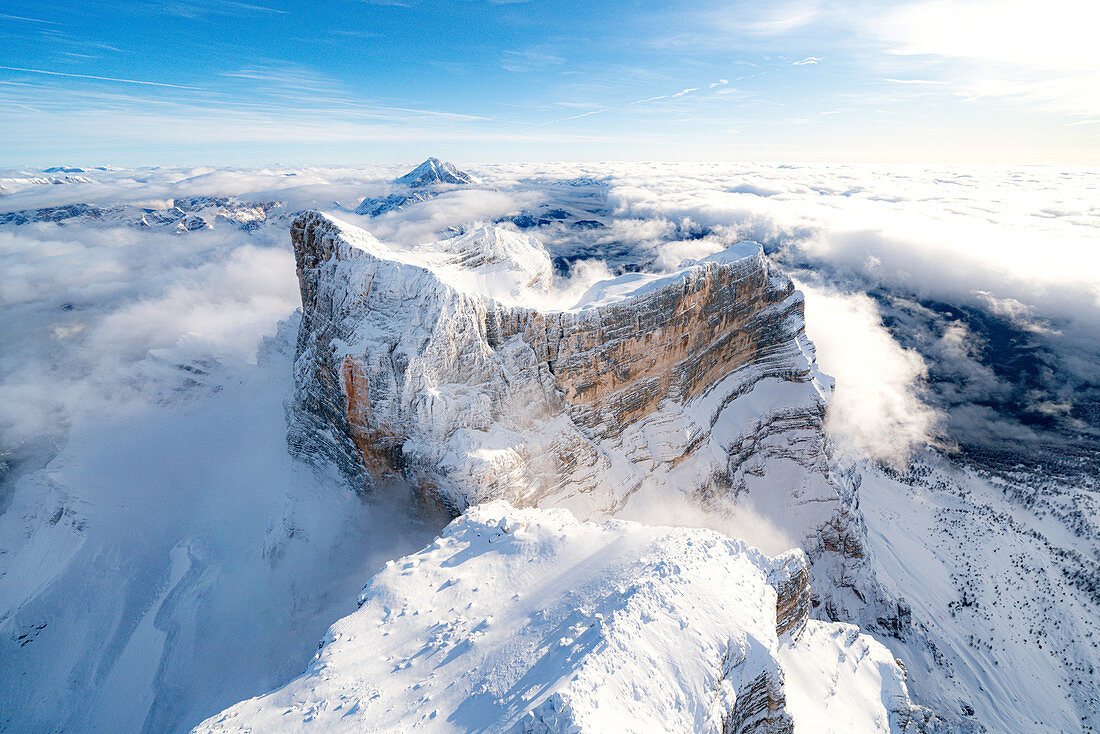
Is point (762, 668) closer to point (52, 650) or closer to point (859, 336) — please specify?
point (52, 650)

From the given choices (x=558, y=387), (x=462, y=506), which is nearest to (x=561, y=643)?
(x=462, y=506)

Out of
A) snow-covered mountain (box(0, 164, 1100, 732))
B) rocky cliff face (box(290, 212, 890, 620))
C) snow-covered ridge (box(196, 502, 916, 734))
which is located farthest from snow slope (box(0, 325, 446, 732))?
snow-covered ridge (box(196, 502, 916, 734))

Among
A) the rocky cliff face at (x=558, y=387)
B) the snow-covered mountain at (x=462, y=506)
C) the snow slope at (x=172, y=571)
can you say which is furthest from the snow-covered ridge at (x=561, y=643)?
the snow slope at (x=172, y=571)

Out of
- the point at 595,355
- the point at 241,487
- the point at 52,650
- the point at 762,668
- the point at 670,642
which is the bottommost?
the point at 52,650

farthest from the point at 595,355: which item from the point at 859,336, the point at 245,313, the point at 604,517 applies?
the point at 859,336

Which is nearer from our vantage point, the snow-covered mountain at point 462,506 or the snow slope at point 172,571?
the snow-covered mountain at point 462,506

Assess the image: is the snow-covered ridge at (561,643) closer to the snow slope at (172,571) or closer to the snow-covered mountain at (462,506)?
the snow-covered mountain at (462,506)
